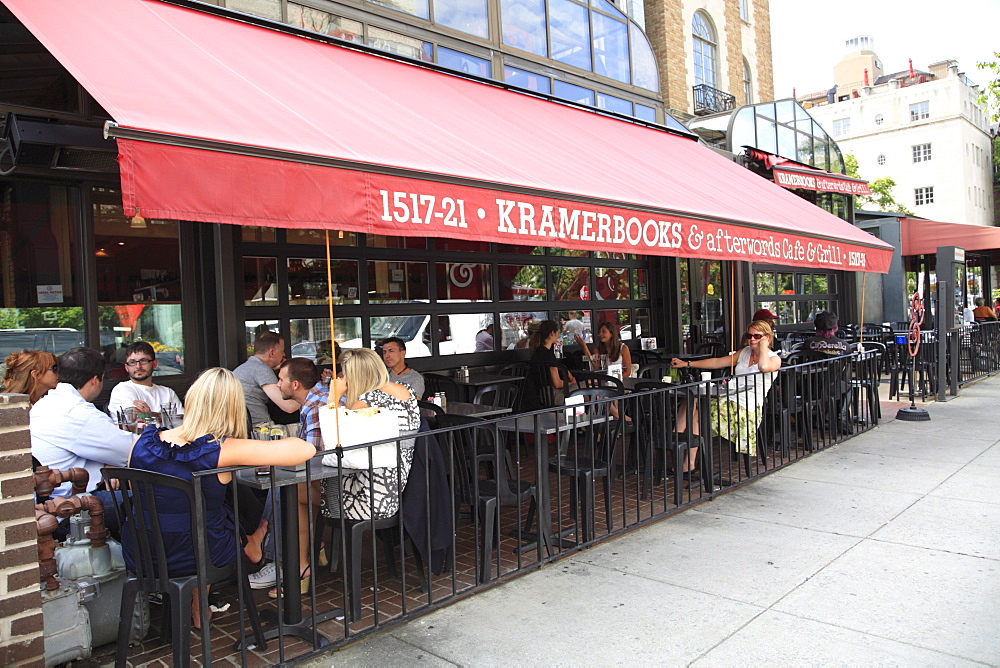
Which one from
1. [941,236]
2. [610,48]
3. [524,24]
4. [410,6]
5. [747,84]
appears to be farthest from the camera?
[747,84]

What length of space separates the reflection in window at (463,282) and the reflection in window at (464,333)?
0.21m

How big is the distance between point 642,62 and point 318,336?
7.01m

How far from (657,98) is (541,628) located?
31.1 ft

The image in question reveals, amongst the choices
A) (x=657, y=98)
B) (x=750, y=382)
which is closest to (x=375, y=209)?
(x=750, y=382)

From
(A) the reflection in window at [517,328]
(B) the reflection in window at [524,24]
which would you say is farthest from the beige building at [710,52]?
A: (A) the reflection in window at [517,328]

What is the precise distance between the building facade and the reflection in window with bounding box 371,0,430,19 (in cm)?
4771

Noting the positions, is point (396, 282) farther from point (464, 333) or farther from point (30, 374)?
point (30, 374)

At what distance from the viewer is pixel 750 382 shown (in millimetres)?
6465

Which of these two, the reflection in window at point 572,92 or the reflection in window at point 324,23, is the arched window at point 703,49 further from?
the reflection in window at point 324,23

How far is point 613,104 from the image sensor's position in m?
10.4

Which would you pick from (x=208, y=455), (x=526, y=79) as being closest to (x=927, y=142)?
(x=526, y=79)

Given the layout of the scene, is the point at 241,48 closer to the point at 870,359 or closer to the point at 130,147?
the point at 130,147

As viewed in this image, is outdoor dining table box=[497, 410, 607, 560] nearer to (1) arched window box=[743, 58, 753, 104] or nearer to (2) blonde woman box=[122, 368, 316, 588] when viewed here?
(2) blonde woman box=[122, 368, 316, 588]

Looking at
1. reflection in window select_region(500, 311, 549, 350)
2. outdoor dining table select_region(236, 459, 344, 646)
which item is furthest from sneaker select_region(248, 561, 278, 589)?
reflection in window select_region(500, 311, 549, 350)
